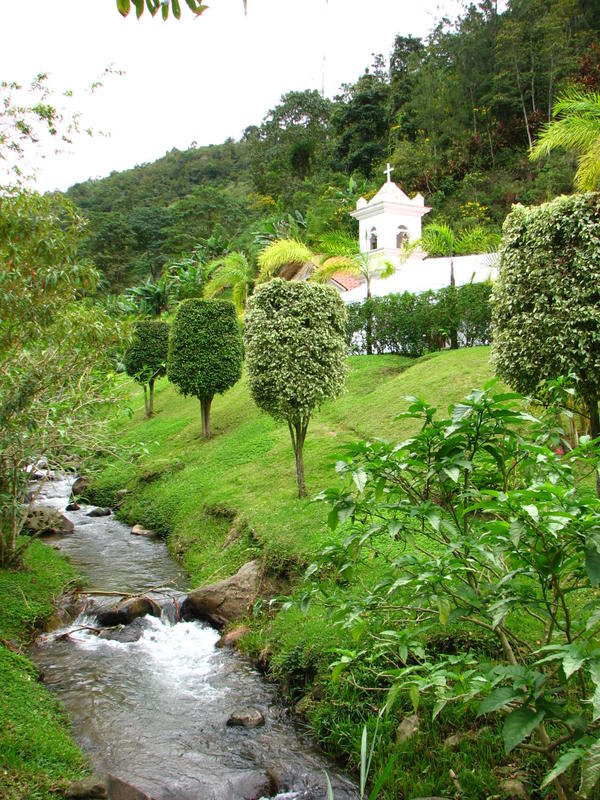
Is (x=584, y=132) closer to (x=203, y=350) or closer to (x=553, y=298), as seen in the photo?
(x=553, y=298)

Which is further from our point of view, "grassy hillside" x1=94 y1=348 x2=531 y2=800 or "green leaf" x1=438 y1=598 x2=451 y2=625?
"grassy hillside" x1=94 y1=348 x2=531 y2=800

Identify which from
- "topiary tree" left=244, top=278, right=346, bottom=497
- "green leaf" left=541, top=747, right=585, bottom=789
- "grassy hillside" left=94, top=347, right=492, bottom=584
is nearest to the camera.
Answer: "green leaf" left=541, top=747, right=585, bottom=789

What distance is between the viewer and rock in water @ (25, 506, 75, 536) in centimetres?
1288

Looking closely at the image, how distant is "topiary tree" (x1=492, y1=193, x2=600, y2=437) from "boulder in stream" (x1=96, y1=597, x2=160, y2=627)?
18.7ft

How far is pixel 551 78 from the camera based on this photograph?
36656 mm

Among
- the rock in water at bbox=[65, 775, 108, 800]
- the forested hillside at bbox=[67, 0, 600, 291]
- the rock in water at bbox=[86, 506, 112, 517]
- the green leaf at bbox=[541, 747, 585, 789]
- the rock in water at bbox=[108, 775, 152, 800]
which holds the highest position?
the forested hillside at bbox=[67, 0, 600, 291]

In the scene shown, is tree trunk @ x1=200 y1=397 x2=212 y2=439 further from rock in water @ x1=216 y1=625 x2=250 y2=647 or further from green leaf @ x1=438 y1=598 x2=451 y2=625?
green leaf @ x1=438 y1=598 x2=451 y2=625

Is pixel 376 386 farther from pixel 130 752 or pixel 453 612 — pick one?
pixel 453 612

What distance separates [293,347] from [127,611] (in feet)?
15.1

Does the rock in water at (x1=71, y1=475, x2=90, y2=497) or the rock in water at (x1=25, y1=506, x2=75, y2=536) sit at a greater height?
the rock in water at (x1=25, y1=506, x2=75, y2=536)

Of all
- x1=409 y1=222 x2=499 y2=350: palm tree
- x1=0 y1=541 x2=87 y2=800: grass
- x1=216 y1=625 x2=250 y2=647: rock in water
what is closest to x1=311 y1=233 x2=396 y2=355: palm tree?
x1=409 y1=222 x2=499 y2=350: palm tree

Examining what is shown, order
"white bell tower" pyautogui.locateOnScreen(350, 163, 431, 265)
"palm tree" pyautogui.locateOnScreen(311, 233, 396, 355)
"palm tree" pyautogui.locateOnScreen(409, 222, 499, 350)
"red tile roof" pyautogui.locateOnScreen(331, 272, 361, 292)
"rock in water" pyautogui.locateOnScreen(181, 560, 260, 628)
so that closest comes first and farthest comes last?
"rock in water" pyautogui.locateOnScreen(181, 560, 260, 628) → "palm tree" pyautogui.locateOnScreen(409, 222, 499, 350) → "palm tree" pyautogui.locateOnScreen(311, 233, 396, 355) → "white bell tower" pyautogui.locateOnScreen(350, 163, 431, 265) → "red tile roof" pyautogui.locateOnScreen(331, 272, 361, 292)

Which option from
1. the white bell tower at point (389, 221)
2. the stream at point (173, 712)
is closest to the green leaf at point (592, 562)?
the stream at point (173, 712)

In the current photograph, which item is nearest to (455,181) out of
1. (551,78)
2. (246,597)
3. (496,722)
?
(551,78)
